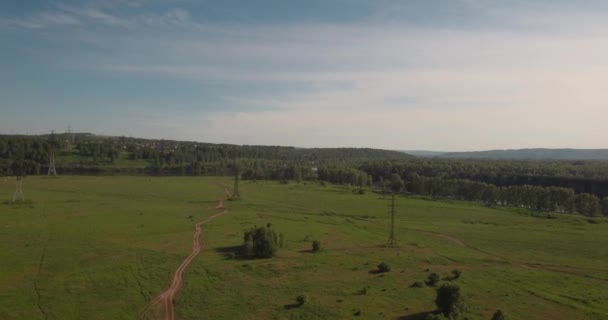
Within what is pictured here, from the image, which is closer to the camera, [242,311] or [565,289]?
[242,311]

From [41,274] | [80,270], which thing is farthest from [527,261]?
[41,274]

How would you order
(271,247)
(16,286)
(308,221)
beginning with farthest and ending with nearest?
(308,221) → (271,247) → (16,286)

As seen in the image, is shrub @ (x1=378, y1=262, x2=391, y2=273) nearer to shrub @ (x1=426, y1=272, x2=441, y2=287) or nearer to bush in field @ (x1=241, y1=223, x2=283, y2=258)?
shrub @ (x1=426, y1=272, x2=441, y2=287)

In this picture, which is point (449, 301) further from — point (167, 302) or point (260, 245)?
point (260, 245)

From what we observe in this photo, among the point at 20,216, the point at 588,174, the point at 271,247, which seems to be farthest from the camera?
the point at 588,174

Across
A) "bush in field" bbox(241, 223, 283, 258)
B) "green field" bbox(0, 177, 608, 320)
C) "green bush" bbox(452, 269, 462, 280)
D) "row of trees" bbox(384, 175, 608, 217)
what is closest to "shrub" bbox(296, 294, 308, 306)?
"green field" bbox(0, 177, 608, 320)

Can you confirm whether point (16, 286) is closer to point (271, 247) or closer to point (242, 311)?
point (242, 311)
